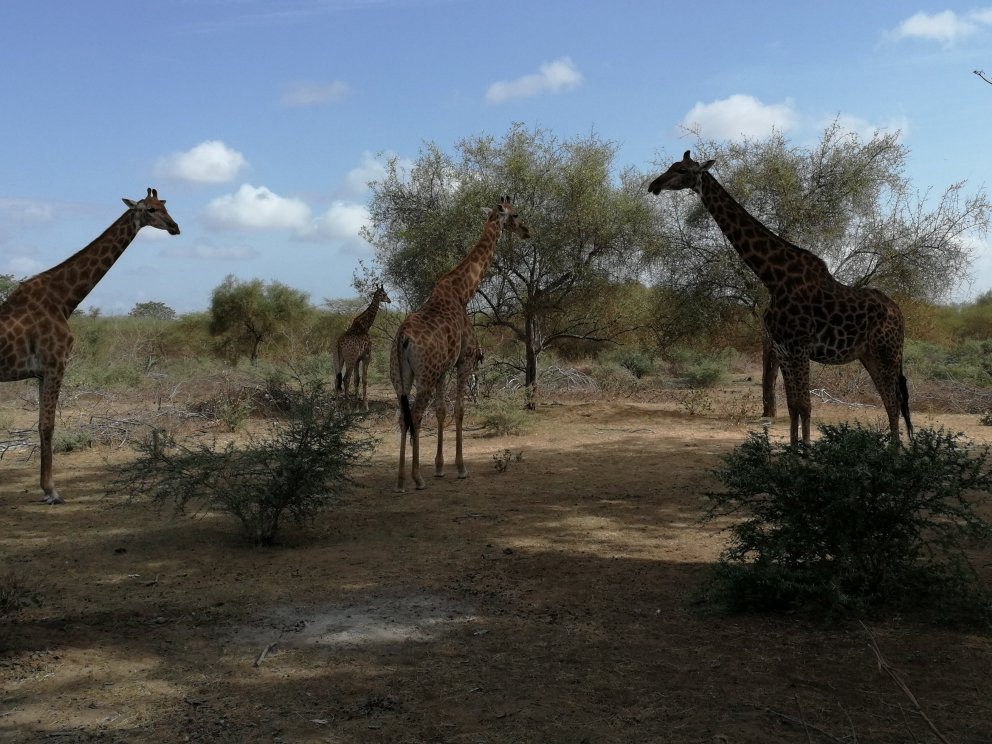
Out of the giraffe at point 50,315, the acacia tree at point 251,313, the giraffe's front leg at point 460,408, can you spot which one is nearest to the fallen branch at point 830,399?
the giraffe's front leg at point 460,408

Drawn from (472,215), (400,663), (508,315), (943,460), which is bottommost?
(400,663)

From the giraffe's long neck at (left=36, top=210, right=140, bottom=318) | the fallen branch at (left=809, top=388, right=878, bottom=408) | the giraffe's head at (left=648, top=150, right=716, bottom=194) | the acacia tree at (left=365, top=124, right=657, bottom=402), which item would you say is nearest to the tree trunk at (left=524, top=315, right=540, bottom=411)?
the acacia tree at (left=365, top=124, right=657, bottom=402)

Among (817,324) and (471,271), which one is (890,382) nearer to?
(817,324)

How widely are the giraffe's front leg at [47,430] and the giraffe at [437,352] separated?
369cm

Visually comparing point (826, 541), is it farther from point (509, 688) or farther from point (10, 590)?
point (10, 590)

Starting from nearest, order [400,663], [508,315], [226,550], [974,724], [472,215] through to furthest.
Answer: [974,724] < [400,663] < [226,550] < [472,215] < [508,315]

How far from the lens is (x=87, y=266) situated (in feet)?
31.7

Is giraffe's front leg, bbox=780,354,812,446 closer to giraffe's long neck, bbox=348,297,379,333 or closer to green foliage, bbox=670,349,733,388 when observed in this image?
giraffe's long neck, bbox=348,297,379,333

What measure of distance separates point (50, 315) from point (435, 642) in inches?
264

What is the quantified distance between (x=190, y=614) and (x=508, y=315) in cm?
1268

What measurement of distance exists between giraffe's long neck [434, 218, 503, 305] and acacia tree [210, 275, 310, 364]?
20.9 meters

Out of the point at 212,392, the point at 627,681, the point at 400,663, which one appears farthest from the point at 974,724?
the point at 212,392

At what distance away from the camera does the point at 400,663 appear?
15.0 ft

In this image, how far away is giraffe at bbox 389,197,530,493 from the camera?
9.20 m
